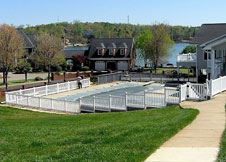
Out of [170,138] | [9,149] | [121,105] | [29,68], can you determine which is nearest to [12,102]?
[121,105]

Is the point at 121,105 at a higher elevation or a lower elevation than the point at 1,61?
lower

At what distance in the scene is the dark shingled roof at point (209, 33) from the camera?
3759cm

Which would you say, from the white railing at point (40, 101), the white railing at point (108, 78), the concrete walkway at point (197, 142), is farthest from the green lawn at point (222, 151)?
the white railing at point (108, 78)

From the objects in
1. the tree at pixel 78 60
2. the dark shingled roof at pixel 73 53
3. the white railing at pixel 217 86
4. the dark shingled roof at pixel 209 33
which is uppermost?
the dark shingled roof at pixel 209 33

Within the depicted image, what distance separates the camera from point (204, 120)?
14133mm

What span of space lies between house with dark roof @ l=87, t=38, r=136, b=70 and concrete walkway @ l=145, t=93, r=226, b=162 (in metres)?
45.8

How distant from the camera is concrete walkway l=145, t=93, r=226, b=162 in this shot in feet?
30.0

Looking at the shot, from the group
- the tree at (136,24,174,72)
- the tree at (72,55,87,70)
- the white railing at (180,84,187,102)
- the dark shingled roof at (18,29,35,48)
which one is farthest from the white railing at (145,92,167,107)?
the dark shingled roof at (18,29,35,48)

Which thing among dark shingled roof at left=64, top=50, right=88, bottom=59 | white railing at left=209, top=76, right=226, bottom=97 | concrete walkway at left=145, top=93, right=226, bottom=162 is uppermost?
dark shingled roof at left=64, top=50, right=88, bottom=59

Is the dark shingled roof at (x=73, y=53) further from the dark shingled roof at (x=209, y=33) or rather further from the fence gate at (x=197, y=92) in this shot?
the fence gate at (x=197, y=92)

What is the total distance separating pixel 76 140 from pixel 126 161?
3244mm

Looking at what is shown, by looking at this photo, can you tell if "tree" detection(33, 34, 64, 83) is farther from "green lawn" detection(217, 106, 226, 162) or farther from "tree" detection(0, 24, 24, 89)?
"green lawn" detection(217, 106, 226, 162)

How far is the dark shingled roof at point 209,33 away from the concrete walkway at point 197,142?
23.1 m

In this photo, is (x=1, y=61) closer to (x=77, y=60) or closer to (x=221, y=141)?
(x=77, y=60)
